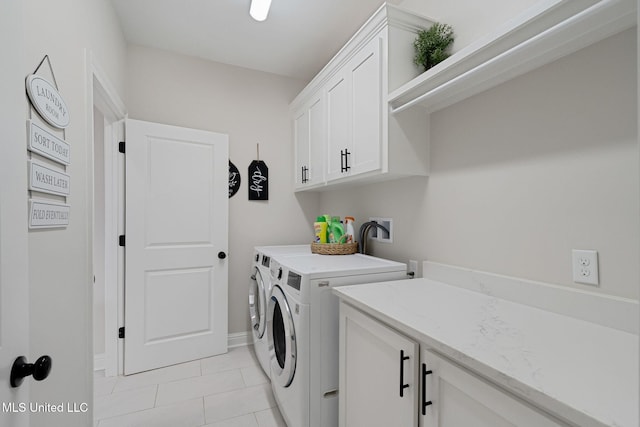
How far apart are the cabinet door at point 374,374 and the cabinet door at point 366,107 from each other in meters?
0.87

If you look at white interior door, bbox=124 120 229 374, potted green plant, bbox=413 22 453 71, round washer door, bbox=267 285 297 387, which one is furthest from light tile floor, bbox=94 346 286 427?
potted green plant, bbox=413 22 453 71

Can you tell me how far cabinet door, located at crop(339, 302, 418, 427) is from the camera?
977mm

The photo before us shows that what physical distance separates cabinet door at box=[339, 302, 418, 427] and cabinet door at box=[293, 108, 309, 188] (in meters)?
1.61

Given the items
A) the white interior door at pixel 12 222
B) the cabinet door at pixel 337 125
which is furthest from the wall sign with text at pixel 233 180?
the white interior door at pixel 12 222

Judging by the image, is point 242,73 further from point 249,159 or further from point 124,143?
point 124,143

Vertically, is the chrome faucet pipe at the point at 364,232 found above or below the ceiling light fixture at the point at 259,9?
below

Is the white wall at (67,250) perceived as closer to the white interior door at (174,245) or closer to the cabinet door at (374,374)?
the white interior door at (174,245)

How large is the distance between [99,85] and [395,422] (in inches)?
88.8

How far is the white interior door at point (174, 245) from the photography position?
234 cm

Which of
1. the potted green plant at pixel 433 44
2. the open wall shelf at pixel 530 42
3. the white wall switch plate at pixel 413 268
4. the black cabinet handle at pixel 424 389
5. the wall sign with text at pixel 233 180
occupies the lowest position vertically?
A: the black cabinet handle at pixel 424 389

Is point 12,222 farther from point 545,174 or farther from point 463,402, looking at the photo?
point 545,174

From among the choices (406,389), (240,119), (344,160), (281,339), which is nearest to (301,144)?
(240,119)

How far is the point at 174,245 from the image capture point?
2479 mm

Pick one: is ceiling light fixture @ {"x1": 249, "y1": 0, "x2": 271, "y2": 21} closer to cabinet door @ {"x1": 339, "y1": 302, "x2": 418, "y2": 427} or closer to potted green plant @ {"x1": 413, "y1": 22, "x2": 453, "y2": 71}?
potted green plant @ {"x1": 413, "y1": 22, "x2": 453, "y2": 71}
